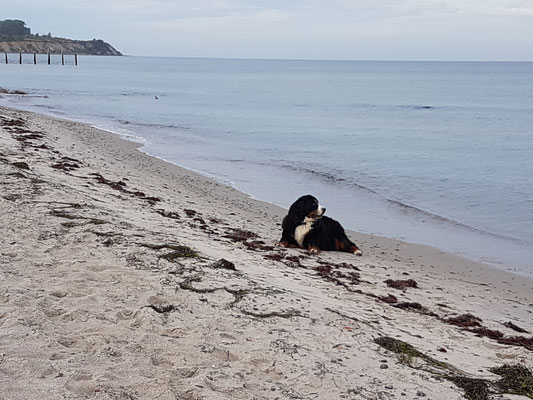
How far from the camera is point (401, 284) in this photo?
7.64 m

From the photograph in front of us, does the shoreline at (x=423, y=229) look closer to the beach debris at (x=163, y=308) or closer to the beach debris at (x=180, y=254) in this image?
the beach debris at (x=180, y=254)

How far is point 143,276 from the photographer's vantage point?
228 inches

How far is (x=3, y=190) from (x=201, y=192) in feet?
18.5

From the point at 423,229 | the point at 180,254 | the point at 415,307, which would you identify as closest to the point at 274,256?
the point at 180,254

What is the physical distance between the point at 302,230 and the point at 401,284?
184 centimetres

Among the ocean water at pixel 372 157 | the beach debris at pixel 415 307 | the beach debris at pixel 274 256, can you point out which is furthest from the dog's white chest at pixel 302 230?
the ocean water at pixel 372 157

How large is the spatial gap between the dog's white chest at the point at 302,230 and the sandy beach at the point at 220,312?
0.26 metres

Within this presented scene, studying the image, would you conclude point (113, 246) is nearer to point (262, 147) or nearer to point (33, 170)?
point (33, 170)

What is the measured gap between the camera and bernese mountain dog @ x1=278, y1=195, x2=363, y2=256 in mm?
8930

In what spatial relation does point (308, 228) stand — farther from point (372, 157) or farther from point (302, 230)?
point (372, 157)

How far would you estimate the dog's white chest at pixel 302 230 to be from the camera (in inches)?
351

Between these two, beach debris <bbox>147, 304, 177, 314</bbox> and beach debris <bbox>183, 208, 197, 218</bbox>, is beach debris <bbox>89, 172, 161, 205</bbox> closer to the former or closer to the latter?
beach debris <bbox>183, 208, 197, 218</bbox>

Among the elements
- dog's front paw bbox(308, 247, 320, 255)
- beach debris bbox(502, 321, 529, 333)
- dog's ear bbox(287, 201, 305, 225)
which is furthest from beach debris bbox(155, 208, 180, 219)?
beach debris bbox(502, 321, 529, 333)

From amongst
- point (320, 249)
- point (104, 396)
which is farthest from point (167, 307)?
point (320, 249)
